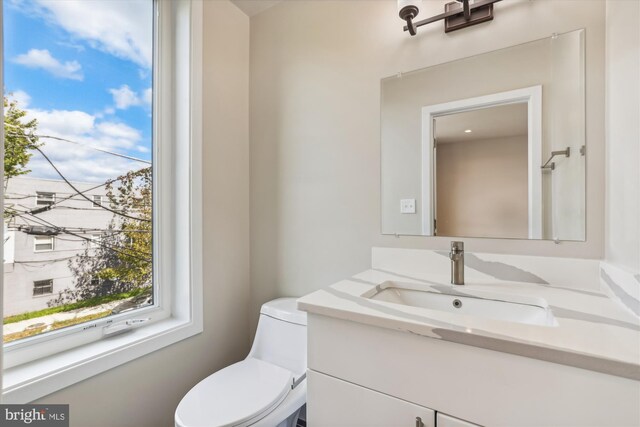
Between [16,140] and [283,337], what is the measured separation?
1.22 m

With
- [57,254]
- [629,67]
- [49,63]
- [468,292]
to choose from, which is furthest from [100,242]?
[629,67]

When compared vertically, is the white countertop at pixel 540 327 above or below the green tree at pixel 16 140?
below

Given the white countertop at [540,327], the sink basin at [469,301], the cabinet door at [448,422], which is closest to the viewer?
the white countertop at [540,327]

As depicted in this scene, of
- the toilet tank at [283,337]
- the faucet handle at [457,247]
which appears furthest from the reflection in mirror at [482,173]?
the toilet tank at [283,337]

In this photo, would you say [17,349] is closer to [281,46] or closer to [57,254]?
[57,254]

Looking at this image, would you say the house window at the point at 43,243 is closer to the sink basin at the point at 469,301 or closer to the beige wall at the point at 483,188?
the sink basin at the point at 469,301

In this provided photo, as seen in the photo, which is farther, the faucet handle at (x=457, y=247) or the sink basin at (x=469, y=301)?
the faucet handle at (x=457, y=247)

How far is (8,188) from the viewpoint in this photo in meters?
0.94

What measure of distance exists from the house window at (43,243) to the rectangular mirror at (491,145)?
4.22ft

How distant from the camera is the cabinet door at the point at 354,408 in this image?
711 mm

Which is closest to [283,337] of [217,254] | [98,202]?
[217,254]

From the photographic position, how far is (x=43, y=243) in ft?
3.33

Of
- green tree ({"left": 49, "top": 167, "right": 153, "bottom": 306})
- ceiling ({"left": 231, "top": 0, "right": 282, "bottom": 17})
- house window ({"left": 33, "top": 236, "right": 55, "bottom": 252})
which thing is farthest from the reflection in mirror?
house window ({"left": 33, "top": 236, "right": 55, "bottom": 252})

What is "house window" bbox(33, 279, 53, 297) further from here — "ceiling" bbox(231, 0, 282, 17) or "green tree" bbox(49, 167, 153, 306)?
"ceiling" bbox(231, 0, 282, 17)
